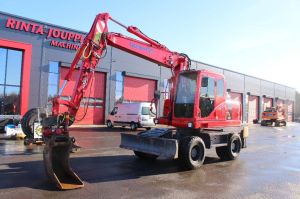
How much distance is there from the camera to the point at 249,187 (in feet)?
26.5

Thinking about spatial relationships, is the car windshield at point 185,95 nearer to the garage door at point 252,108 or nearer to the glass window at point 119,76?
the glass window at point 119,76

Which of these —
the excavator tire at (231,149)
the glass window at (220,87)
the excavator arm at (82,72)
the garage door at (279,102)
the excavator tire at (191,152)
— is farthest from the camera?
the garage door at (279,102)

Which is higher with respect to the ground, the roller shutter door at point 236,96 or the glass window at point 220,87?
the roller shutter door at point 236,96

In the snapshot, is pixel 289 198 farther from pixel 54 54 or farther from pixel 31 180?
pixel 54 54

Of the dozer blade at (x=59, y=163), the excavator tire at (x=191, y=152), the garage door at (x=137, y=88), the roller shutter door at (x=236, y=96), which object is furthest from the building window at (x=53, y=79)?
the roller shutter door at (x=236, y=96)

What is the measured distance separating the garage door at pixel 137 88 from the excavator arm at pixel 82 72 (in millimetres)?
21700

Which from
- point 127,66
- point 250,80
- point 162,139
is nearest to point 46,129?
point 162,139

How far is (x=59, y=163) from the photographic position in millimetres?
7887

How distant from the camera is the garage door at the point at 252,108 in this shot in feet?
183

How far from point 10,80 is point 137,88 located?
1338cm

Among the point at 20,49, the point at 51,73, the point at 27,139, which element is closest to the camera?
the point at 27,139

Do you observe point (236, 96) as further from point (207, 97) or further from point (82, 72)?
point (82, 72)

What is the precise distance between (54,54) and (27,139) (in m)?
15.1

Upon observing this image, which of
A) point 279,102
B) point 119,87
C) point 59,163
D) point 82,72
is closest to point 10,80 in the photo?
point 119,87
